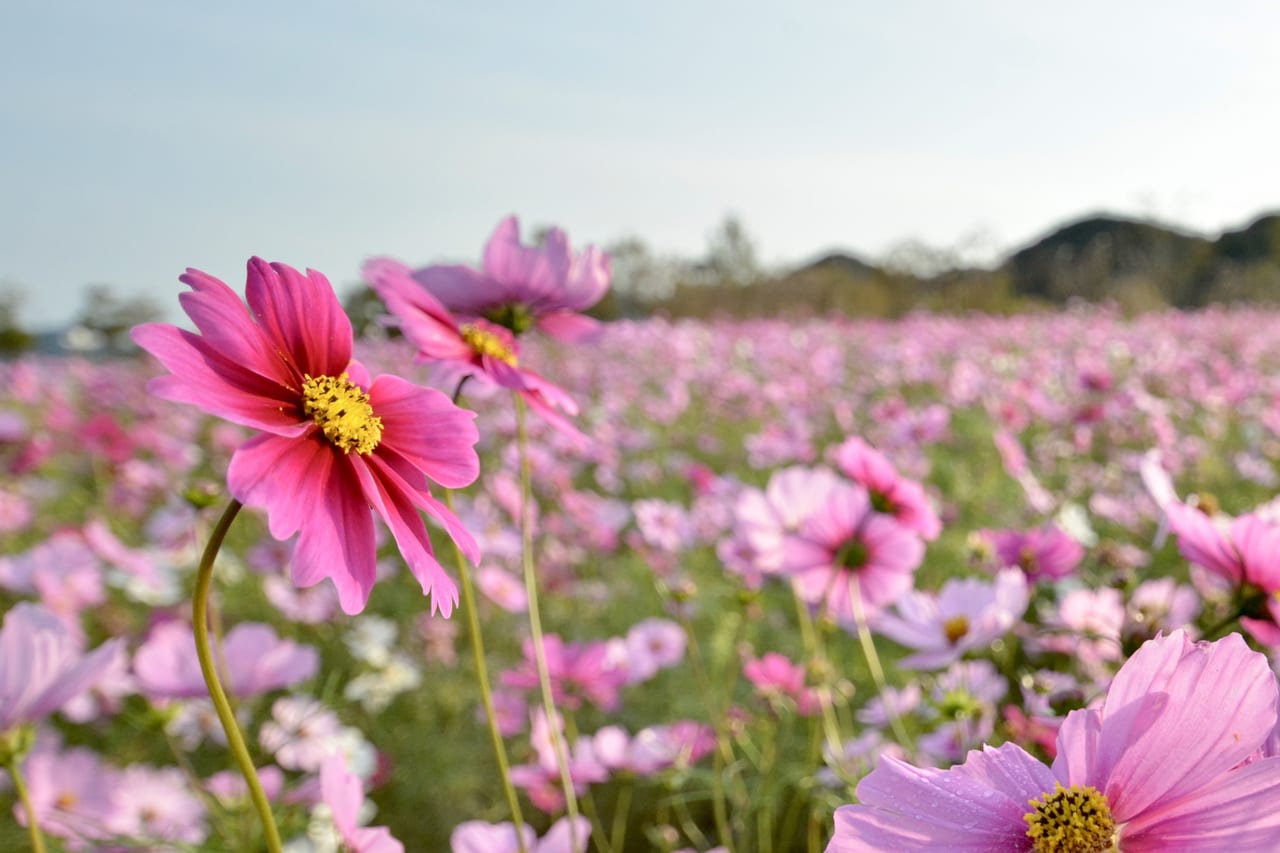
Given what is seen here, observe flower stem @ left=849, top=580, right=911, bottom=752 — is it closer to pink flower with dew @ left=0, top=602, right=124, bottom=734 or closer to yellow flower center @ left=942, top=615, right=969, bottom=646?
yellow flower center @ left=942, top=615, right=969, bottom=646

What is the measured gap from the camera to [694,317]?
13.1m

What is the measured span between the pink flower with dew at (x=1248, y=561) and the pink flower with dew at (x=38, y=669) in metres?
0.67

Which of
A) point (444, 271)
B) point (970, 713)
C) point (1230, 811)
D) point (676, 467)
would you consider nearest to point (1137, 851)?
point (1230, 811)

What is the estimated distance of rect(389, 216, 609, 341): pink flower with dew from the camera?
2.19ft

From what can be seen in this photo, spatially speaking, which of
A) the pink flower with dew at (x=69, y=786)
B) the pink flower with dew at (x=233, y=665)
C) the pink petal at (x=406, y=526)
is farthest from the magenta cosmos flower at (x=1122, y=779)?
the pink flower with dew at (x=69, y=786)

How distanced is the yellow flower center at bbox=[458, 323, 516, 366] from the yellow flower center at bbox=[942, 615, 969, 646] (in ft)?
1.67

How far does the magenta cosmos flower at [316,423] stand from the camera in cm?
38

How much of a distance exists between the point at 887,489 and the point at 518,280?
45cm

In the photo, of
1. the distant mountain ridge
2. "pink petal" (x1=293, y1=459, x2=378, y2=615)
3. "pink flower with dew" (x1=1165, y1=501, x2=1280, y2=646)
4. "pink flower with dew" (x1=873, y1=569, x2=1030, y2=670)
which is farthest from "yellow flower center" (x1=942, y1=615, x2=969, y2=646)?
the distant mountain ridge

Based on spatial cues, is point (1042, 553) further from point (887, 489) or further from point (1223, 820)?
point (1223, 820)

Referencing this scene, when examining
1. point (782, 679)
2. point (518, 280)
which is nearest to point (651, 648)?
point (782, 679)

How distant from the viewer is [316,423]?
42 cm

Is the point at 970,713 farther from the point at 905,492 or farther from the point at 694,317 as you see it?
the point at 694,317

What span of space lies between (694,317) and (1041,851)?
42.3 ft
